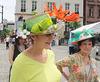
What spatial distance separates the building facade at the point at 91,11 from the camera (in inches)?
1267

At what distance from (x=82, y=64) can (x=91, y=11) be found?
105ft

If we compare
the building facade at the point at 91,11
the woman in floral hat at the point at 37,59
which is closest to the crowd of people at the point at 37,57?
the woman in floral hat at the point at 37,59

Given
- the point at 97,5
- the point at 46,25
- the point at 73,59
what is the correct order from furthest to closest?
the point at 97,5
the point at 73,59
the point at 46,25

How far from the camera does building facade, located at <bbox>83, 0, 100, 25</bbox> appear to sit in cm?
3219

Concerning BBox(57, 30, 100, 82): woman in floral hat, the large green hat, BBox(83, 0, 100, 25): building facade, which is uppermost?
BBox(83, 0, 100, 25): building facade

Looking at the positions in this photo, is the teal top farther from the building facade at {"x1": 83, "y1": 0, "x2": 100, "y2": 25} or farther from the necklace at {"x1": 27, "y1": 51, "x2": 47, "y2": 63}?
the building facade at {"x1": 83, "y1": 0, "x2": 100, "y2": 25}

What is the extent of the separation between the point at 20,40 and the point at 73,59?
5.84ft

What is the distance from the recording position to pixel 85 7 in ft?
107

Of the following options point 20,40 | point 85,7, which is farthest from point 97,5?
point 20,40

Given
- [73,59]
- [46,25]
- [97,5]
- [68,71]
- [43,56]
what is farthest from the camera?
[97,5]

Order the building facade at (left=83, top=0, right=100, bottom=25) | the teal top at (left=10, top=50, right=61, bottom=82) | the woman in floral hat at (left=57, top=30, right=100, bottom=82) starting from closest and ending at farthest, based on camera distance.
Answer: the teal top at (left=10, top=50, right=61, bottom=82) < the woman in floral hat at (left=57, top=30, right=100, bottom=82) < the building facade at (left=83, top=0, right=100, bottom=25)

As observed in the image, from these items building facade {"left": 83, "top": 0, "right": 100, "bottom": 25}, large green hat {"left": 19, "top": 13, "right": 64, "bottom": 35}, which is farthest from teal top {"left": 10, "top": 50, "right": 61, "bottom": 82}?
building facade {"left": 83, "top": 0, "right": 100, "bottom": 25}

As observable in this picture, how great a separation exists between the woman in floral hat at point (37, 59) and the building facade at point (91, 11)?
3146 centimetres

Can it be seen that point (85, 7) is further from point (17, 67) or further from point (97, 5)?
point (17, 67)
